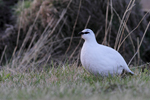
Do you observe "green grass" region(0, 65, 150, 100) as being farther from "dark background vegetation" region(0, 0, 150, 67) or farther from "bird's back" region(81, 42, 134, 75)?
"dark background vegetation" region(0, 0, 150, 67)

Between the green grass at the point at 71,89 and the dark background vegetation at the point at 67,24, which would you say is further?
the dark background vegetation at the point at 67,24

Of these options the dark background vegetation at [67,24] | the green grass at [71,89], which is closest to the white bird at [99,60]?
the green grass at [71,89]

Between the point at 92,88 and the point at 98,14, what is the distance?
3241 mm

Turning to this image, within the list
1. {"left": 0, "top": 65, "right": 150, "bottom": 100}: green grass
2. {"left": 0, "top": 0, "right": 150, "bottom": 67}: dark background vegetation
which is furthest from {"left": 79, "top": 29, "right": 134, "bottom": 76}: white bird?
{"left": 0, "top": 0, "right": 150, "bottom": 67}: dark background vegetation

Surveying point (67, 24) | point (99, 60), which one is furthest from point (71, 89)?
point (67, 24)

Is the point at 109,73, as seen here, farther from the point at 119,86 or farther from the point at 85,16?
the point at 85,16

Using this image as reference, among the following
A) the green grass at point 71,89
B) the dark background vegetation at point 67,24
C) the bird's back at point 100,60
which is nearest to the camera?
the green grass at point 71,89

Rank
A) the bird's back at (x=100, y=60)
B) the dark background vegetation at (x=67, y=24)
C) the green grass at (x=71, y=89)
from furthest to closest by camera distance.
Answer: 1. the dark background vegetation at (x=67, y=24)
2. the bird's back at (x=100, y=60)
3. the green grass at (x=71, y=89)

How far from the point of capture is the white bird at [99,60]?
114 inches

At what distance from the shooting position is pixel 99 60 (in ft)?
9.46

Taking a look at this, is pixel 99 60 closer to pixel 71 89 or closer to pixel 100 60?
pixel 100 60

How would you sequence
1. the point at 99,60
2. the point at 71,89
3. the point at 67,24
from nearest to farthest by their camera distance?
the point at 71,89 → the point at 99,60 → the point at 67,24

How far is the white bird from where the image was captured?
2887 millimetres

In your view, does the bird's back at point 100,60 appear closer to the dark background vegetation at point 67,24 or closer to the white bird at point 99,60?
the white bird at point 99,60
